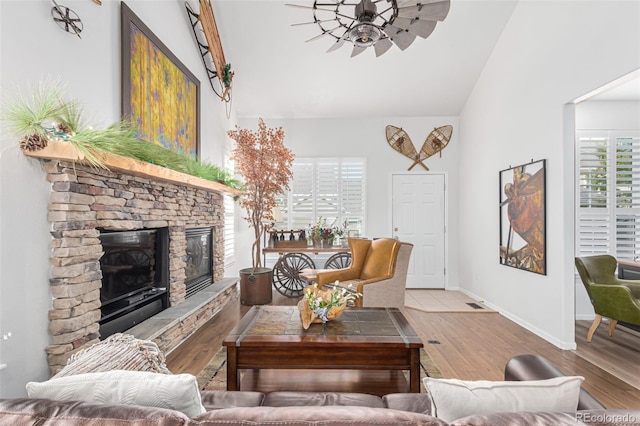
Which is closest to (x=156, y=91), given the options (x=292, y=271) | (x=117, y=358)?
(x=117, y=358)

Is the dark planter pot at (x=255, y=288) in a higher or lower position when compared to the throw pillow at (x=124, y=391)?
lower

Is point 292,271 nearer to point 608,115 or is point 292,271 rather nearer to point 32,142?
point 32,142

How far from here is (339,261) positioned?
18.2 feet

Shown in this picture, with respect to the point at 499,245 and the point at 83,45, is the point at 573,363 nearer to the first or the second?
the point at 499,245

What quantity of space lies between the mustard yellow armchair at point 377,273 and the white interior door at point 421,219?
1.95 m

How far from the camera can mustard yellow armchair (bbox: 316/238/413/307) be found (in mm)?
3547

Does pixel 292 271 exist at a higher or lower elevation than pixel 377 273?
lower

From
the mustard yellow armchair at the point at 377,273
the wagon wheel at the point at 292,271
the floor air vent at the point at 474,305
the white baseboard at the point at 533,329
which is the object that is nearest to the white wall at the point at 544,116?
the white baseboard at the point at 533,329

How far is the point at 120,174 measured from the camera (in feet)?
8.05

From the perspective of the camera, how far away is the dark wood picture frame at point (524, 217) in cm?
354

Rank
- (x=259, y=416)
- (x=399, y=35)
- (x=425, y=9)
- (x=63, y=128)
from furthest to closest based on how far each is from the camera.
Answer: (x=399, y=35), (x=425, y=9), (x=63, y=128), (x=259, y=416)

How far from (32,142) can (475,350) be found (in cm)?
380

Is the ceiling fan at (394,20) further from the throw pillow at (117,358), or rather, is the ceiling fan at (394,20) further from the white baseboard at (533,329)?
the white baseboard at (533,329)

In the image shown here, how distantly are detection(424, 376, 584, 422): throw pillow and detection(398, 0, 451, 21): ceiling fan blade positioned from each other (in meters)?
2.42
